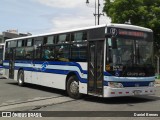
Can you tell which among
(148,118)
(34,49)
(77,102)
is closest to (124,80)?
(77,102)

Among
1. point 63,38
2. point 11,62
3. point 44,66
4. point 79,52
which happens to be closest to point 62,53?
point 63,38

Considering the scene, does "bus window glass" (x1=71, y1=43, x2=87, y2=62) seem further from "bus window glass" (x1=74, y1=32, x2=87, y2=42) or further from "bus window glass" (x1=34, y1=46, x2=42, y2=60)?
"bus window glass" (x1=34, y1=46, x2=42, y2=60)

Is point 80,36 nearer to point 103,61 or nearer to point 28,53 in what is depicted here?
point 103,61

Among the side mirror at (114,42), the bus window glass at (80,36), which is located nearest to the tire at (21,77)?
the bus window glass at (80,36)

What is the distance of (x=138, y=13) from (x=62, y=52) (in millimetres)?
18100

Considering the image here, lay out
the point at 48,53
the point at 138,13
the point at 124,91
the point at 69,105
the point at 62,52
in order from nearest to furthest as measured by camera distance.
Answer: the point at 69,105 < the point at 124,91 < the point at 62,52 < the point at 48,53 < the point at 138,13

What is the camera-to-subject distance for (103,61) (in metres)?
13.4

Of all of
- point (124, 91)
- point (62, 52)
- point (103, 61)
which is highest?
point (62, 52)

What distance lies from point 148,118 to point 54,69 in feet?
25.0

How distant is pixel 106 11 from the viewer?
3672cm

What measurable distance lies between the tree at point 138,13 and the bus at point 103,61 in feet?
55.3

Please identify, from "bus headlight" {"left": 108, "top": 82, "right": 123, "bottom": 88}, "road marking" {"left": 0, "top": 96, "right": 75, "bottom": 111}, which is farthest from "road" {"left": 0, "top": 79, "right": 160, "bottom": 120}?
"bus headlight" {"left": 108, "top": 82, "right": 123, "bottom": 88}

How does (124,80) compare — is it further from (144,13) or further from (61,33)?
(144,13)

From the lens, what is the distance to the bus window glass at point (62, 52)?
15.9 m
